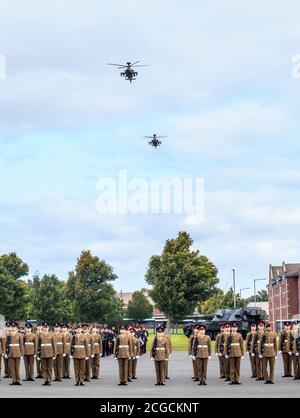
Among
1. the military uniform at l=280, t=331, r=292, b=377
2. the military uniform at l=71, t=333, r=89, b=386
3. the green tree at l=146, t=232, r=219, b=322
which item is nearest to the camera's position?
the military uniform at l=71, t=333, r=89, b=386

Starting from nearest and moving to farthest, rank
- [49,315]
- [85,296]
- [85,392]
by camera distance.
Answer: [85,392] < [85,296] < [49,315]

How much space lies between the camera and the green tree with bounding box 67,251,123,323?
91.4 m

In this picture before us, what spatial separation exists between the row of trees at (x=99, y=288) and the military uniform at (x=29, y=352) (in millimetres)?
48972

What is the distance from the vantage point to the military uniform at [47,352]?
2569 centimetres

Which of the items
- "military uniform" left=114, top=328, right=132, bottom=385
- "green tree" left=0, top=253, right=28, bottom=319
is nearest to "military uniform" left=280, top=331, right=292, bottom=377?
"military uniform" left=114, top=328, right=132, bottom=385

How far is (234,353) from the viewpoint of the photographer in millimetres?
26109

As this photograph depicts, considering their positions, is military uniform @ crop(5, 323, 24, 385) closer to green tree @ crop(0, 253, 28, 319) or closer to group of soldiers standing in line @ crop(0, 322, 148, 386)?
group of soldiers standing in line @ crop(0, 322, 148, 386)

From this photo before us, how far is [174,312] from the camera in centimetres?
7750

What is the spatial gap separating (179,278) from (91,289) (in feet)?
56.4

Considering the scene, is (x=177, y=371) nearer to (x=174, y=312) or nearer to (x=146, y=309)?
(x=174, y=312)

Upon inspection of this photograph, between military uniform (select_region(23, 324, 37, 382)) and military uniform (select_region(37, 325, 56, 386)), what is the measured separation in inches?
66.0
